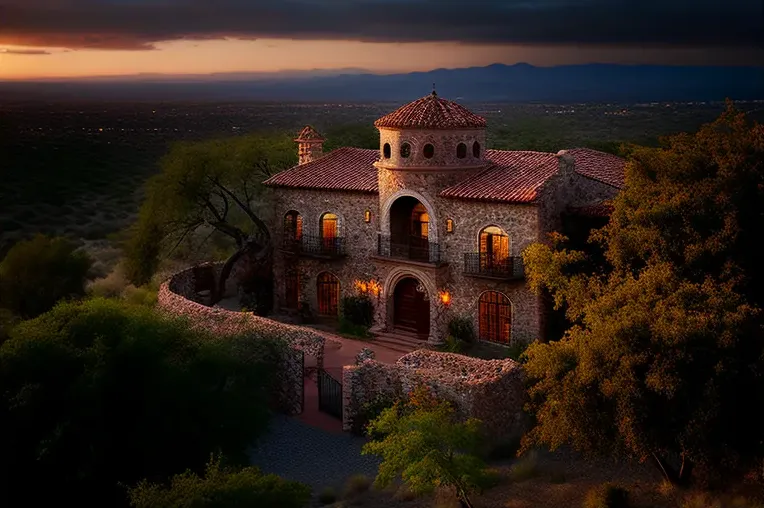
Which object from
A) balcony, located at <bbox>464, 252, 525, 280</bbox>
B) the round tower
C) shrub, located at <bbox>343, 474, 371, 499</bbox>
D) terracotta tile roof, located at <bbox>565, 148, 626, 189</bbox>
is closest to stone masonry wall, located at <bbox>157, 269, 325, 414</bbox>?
shrub, located at <bbox>343, 474, 371, 499</bbox>

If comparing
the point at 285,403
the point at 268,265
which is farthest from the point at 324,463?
the point at 268,265

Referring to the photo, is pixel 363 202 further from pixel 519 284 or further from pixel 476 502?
pixel 476 502

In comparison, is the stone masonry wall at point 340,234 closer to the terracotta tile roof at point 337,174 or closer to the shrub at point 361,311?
the terracotta tile roof at point 337,174

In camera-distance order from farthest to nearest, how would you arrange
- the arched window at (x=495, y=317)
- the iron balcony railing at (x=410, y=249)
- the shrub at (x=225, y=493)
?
the iron balcony railing at (x=410, y=249), the arched window at (x=495, y=317), the shrub at (x=225, y=493)

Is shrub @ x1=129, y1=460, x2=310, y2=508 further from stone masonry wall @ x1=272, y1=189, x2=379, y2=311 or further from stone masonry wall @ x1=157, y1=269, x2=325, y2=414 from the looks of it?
stone masonry wall @ x1=272, y1=189, x2=379, y2=311

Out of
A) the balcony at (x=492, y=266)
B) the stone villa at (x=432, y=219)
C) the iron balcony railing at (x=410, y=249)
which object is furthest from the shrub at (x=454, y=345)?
the iron balcony railing at (x=410, y=249)
